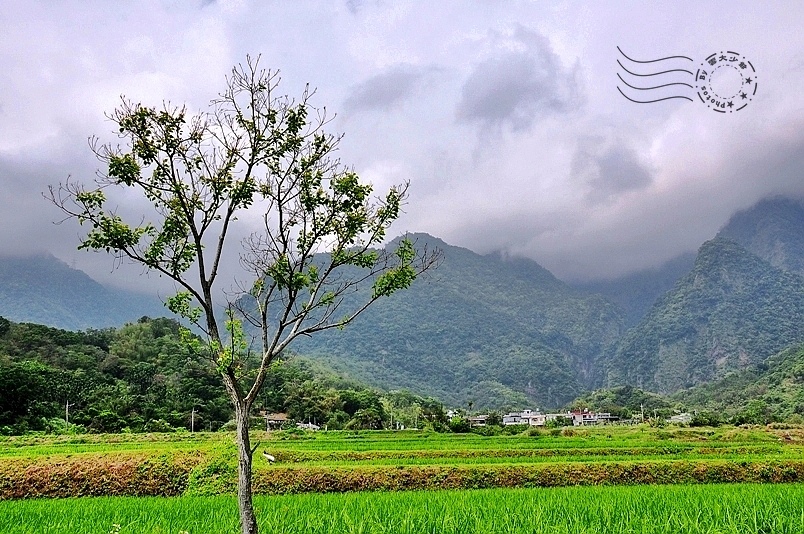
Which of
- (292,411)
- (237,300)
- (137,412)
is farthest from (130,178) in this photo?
(292,411)

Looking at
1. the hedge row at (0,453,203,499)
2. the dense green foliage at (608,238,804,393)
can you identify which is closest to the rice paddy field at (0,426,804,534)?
the hedge row at (0,453,203,499)

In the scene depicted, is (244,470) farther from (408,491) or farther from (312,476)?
(312,476)

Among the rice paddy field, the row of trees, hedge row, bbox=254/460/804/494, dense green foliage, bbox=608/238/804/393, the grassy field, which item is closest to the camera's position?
the grassy field

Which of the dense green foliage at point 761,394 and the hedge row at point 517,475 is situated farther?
the dense green foliage at point 761,394

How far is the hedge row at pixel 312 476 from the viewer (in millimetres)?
15180

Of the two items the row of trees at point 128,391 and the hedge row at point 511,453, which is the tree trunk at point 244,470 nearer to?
the hedge row at point 511,453

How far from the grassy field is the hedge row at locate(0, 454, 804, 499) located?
4.04m

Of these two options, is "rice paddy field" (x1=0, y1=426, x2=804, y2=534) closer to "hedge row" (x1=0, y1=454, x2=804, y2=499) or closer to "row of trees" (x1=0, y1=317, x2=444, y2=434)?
"hedge row" (x1=0, y1=454, x2=804, y2=499)

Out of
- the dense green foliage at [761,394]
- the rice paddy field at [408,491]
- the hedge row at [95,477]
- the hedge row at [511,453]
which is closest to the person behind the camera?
the rice paddy field at [408,491]

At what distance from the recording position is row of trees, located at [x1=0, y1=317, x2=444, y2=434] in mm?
41812

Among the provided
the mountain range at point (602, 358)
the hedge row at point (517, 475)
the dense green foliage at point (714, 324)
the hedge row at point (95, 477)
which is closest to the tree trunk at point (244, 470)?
the hedge row at point (517, 475)

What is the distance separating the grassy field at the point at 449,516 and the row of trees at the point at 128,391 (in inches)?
1222

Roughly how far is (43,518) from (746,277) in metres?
186

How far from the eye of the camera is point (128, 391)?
5106 cm
